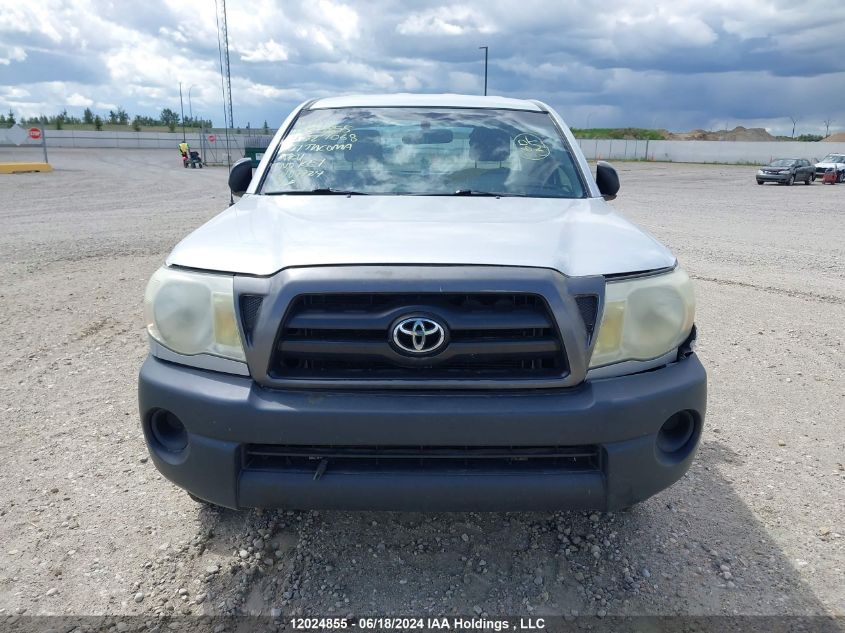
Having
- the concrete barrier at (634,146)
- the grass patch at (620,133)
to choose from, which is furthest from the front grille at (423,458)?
the grass patch at (620,133)

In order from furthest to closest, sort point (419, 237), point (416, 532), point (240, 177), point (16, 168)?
point (16, 168) < point (240, 177) < point (416, 532) < point (419, 237)

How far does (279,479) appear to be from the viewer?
230 cm

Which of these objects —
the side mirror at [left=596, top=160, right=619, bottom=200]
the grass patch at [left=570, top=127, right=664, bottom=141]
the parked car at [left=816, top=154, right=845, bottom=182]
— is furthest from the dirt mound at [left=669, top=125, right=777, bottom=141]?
the side mirror at [left=596, top=160, right=619, bottom=200]

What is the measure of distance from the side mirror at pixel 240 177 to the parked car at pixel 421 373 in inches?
58.0

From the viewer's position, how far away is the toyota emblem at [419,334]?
2225mm

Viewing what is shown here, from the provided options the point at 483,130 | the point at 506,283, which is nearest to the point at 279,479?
the point at 506,283

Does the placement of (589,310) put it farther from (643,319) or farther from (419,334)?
(419,334)

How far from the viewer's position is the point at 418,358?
2.25 m

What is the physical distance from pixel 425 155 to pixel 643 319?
5.93 ft

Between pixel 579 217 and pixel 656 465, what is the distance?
116 centimetres

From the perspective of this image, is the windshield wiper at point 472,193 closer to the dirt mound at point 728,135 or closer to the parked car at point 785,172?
the parked car at point 785,172

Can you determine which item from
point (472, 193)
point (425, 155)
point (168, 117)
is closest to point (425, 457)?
point (472, 193)

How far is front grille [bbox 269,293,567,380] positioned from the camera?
2248mm

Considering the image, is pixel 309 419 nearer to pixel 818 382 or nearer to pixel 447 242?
pixel 447 242
